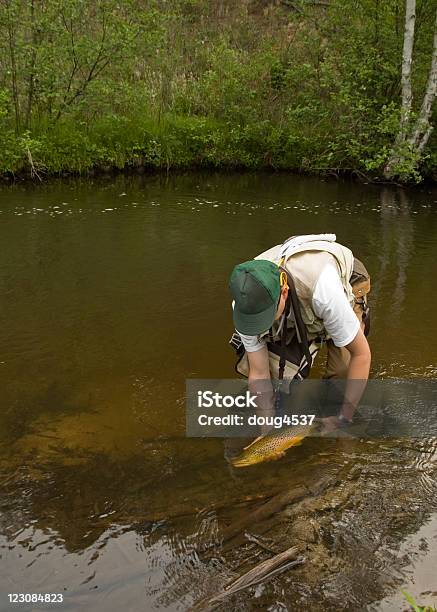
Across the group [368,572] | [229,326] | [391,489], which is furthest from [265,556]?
[229,326]

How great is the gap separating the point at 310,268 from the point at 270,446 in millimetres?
1333

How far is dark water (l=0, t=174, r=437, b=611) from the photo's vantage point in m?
2.87

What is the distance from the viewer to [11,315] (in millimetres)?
6160

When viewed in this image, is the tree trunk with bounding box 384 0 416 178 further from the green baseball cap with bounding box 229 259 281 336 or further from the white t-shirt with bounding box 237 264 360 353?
the green baseball cap with bounding box 229 259 281 336

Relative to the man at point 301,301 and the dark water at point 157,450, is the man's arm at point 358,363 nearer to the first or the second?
the man at point 301,301

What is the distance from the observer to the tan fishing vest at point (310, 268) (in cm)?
310

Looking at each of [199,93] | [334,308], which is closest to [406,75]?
[199,93]

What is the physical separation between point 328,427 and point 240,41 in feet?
55.3

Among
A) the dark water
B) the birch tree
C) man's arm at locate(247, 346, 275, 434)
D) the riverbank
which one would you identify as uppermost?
the birch tree

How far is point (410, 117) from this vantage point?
1180 cm

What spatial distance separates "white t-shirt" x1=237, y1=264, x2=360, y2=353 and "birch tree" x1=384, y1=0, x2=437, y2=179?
9.27 metres

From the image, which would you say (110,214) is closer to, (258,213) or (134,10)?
(258,213)

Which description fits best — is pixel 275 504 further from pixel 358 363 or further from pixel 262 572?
pixel 358 363

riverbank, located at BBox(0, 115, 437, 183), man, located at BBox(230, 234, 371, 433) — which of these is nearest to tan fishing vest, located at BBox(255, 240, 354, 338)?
man, located at BBox(230, 234, 371, 433)
